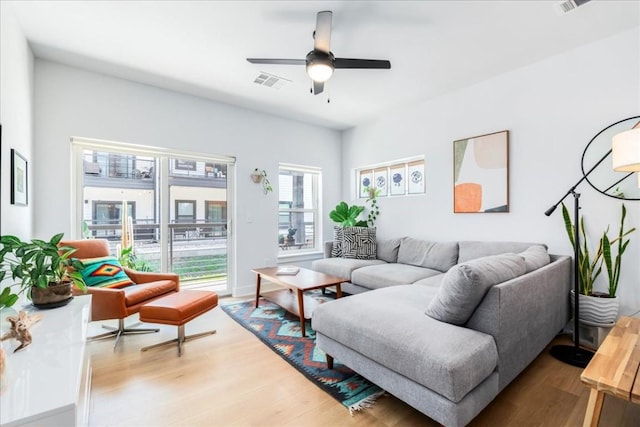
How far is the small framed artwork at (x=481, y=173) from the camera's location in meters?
3.18

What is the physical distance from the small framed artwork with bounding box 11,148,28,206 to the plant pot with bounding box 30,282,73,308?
2.84 feet

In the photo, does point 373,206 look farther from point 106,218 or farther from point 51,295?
point 51,295

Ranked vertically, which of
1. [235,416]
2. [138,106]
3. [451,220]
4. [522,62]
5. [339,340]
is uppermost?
[522,62]

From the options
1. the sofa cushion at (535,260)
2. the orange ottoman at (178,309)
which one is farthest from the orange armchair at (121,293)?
the sofa cushion at (535,260)

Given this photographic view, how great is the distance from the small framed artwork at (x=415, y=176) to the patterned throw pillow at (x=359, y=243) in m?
0.87

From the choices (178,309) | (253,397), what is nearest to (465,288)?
(253,397)

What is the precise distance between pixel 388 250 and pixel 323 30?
9.64ft

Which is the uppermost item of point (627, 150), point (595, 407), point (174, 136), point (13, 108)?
point (174, 136)

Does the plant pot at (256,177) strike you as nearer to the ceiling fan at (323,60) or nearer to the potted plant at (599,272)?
the ceiling fan at (323,60)

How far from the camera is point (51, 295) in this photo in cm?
168

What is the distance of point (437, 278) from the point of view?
3000mm

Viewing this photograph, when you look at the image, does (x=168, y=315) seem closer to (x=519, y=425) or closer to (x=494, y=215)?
(x=519, y=425)

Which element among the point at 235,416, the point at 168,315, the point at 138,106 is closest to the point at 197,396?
the point at 235,416

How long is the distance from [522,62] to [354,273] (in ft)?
9.38
